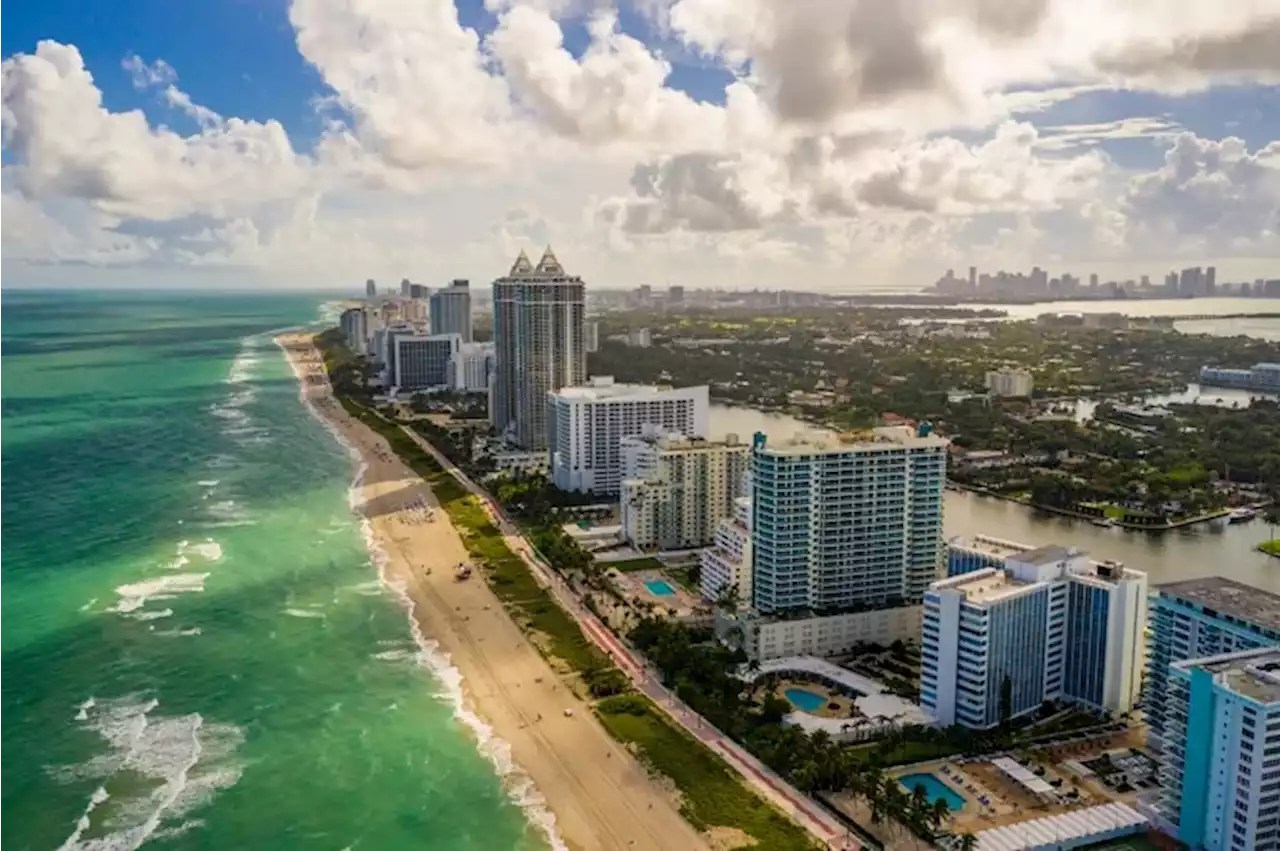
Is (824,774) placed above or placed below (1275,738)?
below

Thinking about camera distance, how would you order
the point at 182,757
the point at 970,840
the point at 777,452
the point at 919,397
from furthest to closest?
1. the point at 919,397
2. the point at 777,452
3. the point at 182,757
4. the point at 970,840

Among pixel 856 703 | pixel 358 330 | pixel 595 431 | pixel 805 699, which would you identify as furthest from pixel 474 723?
pixel 358 330

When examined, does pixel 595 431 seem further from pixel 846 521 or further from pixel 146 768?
pixel 146 768

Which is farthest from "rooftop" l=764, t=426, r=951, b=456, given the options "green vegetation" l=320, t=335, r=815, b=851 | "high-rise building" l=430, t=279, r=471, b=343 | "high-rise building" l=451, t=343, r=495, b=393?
"high-rise building" l=430, t=279, r=471, b=343

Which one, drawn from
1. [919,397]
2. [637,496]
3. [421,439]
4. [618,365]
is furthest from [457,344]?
[637,496]

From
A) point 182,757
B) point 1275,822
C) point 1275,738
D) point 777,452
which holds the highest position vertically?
point 777,452

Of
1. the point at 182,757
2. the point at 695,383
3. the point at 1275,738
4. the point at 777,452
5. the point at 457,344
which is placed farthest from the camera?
the point at 457,344

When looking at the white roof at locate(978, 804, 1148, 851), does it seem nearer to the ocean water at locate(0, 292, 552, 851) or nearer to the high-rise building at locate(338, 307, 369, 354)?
the ocean water at locate(0, 292, 552, 851)

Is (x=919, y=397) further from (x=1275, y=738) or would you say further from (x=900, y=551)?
(x=1275, y=738)
